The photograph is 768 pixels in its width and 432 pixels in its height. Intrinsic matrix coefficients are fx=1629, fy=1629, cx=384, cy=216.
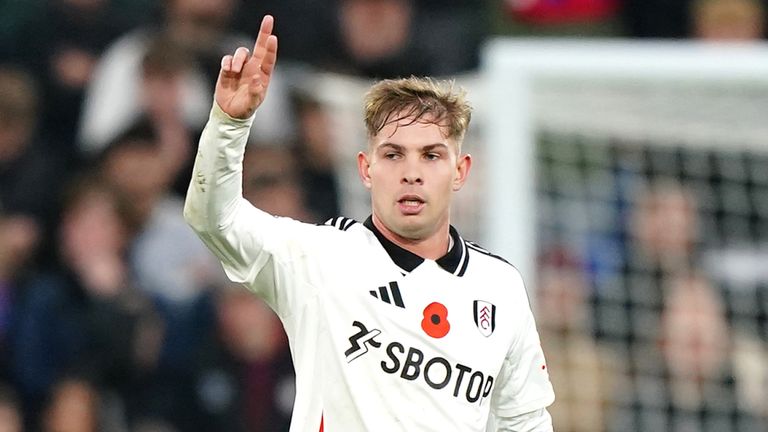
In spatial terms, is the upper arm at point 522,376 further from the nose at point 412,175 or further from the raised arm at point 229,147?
the raised arm at point 229,147

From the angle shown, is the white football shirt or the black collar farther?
the black collar

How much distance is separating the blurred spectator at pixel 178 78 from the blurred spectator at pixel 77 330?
2.13ft

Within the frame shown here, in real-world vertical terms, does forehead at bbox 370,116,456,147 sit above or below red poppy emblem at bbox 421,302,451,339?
above

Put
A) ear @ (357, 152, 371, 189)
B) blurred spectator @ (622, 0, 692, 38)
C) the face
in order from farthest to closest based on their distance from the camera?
blurred spectator @ (622, 0, 692, 38), ear @ (357, 152, 371, 189), the face

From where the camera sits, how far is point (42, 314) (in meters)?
8.45

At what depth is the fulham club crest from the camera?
425 centimetres

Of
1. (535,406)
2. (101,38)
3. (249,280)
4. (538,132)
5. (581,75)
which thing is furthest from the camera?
(101,38)

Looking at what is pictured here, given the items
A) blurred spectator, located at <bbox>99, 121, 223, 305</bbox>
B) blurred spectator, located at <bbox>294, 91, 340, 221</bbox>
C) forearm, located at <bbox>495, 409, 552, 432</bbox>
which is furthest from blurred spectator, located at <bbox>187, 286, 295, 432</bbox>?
forearm, located at <bbox>495, 409, 552, 432</bbox>

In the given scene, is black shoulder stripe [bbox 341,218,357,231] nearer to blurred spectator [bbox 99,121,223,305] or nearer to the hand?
the hand

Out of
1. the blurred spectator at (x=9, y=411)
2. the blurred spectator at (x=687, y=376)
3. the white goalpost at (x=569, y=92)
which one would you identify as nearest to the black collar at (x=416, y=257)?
the white goalpost at (x=569, y=92)

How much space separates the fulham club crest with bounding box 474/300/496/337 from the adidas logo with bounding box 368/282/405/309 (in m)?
0.21

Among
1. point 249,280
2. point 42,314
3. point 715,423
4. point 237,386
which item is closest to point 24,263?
point 42,314

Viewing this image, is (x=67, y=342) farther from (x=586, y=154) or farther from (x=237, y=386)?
(x=586, y=154)

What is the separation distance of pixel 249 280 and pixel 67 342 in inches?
176
